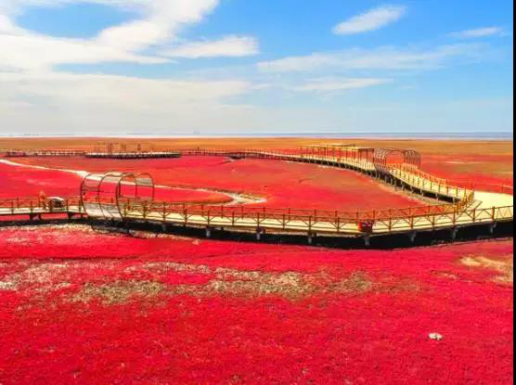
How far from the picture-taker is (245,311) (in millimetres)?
17812

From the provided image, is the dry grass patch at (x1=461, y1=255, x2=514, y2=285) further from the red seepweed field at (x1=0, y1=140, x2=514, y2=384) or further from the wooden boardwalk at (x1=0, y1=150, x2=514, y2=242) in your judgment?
the wooden boardwalk at (x1=0, y1=150, x2=514, y2=242)

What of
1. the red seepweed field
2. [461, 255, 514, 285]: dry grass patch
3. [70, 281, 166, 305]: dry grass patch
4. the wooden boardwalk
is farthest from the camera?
the wooden boardwalk

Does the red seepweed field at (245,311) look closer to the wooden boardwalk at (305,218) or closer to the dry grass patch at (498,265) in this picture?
the dry grass patch at (498,265)

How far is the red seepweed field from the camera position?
13.7 m

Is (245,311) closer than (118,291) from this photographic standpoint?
Yes

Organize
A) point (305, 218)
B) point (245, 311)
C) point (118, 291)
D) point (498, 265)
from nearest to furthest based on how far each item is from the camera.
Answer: point (245, 311) → point (118, 291) → point (498, 265) → point (305, 218)

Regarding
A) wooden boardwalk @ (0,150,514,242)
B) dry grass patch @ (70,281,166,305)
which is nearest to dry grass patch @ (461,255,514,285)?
wooden boardwalk @ (0,150,514,242)

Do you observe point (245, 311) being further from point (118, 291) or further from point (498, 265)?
point (498, 265)

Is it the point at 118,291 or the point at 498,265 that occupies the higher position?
the point at 498,265

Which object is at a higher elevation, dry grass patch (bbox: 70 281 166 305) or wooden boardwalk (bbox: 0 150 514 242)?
wooden boardwalk (bbox: 0 150 514 242)

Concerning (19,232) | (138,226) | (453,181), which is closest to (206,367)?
(138,226)

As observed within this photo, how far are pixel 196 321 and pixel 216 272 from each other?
5.61 metres

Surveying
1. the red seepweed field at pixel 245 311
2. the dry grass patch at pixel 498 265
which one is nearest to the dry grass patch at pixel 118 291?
the red seepweed field at pixel 245 311

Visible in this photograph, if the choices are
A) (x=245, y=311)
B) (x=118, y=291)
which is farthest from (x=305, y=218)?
(x=118, y=291)
